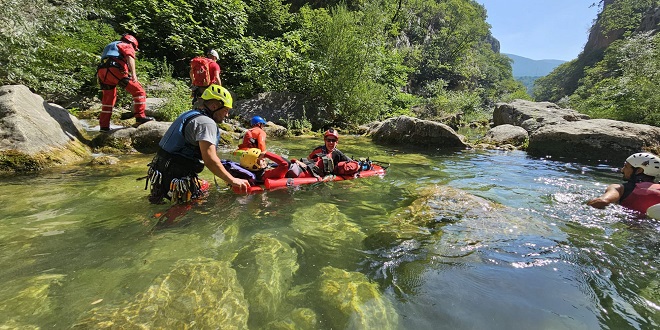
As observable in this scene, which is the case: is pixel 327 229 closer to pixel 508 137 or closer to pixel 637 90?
pixel 508 137

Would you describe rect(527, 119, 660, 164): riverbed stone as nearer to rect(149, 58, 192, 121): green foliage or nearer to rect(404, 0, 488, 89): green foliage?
rect(149, 58, 192, 121): green foliage

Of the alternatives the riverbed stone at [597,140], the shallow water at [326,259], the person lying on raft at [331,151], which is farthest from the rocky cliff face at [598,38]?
the shallow water at [326,259]

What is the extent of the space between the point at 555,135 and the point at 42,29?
50.2 ft

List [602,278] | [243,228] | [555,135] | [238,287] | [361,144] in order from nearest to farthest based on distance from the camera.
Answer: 1. [238,287]
2. [602,278]
3. [243,228]
4. [555,135]
5. [361,144]

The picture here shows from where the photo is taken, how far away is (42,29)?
7.95 m

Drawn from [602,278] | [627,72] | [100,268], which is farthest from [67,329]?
[627,72]

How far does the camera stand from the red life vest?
455 cm

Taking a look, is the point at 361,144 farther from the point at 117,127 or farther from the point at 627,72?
the point at 627,72

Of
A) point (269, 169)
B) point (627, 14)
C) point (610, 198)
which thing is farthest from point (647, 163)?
point (627, 14)

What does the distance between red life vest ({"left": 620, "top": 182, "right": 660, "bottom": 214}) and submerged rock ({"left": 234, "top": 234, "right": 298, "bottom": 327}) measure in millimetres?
5100

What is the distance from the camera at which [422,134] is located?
11984 millimetres

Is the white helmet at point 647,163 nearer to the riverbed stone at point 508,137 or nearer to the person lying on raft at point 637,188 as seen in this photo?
the person lying on raft at point 637,188

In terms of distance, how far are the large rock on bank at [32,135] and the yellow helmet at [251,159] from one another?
3.89m

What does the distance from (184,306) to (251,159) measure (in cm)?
327
